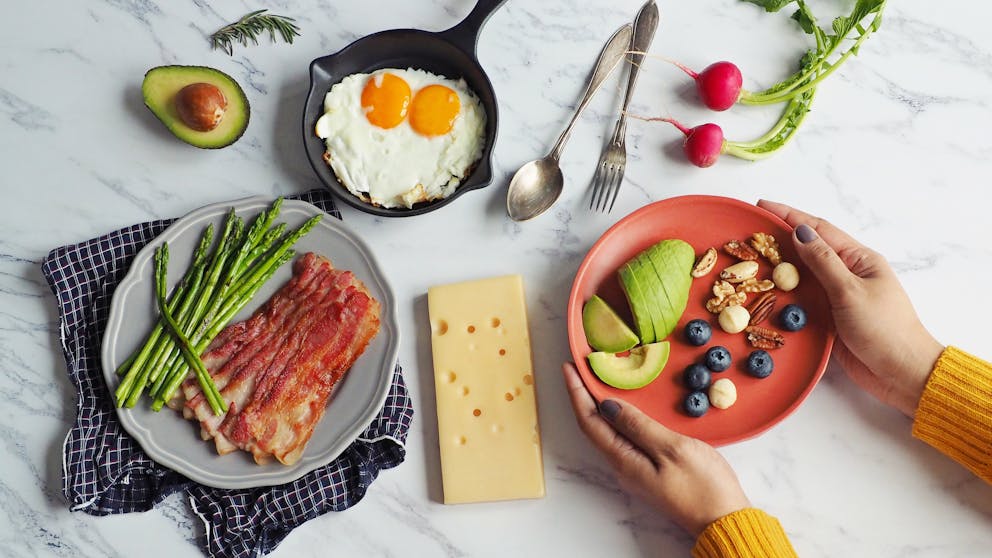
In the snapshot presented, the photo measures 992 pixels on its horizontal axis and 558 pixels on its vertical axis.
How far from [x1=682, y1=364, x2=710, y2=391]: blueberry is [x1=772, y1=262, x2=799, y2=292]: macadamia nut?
1.15ft

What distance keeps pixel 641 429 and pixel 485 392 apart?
0.51 meters

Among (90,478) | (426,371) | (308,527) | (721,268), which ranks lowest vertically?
(308,527)

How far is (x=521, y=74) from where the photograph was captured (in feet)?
8.63

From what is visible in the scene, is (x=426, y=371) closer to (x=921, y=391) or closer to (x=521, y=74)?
(x=521, y=74)

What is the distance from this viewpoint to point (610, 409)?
2.35 m

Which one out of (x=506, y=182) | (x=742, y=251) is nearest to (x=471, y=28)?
(x=506, y=182)

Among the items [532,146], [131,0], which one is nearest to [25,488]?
[131,0]

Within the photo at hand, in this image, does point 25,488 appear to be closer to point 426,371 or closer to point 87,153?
point 87,153

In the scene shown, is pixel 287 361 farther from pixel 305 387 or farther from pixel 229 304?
pixel 229 304

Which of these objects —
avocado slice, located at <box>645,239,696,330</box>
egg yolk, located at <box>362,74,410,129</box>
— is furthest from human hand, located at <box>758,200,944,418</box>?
egg yolk, located at <box>362,74,410,129</box>

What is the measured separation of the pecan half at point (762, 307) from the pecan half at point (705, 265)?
0.59 ft

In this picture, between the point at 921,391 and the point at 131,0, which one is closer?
the point at 921,391

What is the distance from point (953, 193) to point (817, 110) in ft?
1.68

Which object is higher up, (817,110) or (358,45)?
(358,45)
